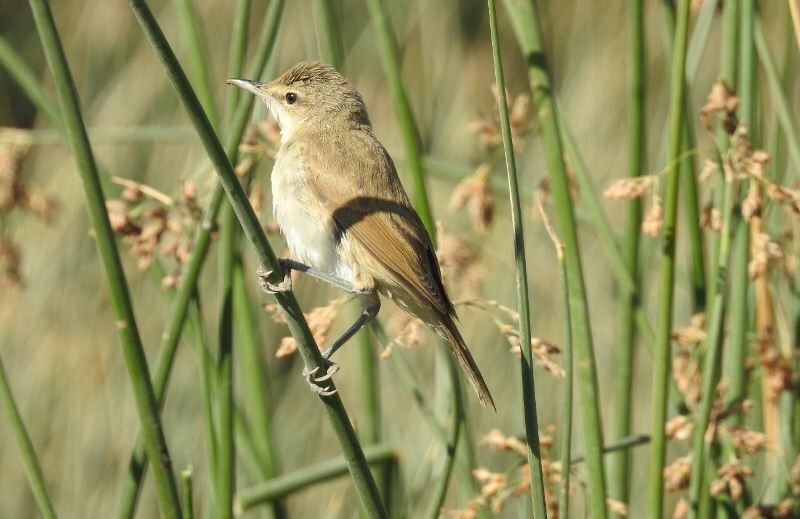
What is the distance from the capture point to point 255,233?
5.23ft

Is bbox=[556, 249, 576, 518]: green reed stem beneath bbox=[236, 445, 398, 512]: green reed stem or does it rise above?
above

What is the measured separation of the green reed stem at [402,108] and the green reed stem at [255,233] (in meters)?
0.64

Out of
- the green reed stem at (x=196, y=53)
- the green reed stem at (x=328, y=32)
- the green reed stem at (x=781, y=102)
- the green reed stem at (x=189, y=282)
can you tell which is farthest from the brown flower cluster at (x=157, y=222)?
the green reed stem at (x=781, y=102)

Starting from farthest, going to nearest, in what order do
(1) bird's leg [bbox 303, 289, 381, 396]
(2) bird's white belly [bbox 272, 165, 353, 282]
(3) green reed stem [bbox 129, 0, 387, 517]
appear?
(2) bird's white belly [bbox 272, 165, 353, 282] < (1) bird's leg [bbox 303, 289, 381, 396] < (3) green reed stem [bbox 129, 0, 387, 517]

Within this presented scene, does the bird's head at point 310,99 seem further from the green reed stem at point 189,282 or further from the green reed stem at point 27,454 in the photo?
the green reed stem at point 27,454

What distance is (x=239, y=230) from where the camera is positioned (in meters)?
2.33

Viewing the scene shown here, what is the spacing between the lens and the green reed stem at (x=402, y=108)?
2361 millimetres

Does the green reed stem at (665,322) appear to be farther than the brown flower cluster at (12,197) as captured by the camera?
No

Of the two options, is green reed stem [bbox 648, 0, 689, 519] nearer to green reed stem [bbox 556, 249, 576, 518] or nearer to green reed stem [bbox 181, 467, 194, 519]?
green reed stem [bbox 556, 249, 576, 518]

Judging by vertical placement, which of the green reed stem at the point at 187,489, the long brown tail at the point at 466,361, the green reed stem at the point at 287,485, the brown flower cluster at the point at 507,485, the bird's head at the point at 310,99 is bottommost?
the brown flower cluster at the point at 507,485

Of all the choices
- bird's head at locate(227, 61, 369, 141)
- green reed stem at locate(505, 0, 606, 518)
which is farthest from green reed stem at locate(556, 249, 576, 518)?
bird's head at locate(227, 61, 369, 141)

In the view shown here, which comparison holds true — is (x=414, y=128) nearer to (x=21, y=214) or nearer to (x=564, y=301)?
(x=564, y=301)

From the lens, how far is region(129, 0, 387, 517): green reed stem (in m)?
1.45

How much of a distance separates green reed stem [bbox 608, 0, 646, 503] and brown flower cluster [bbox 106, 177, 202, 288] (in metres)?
0.96
